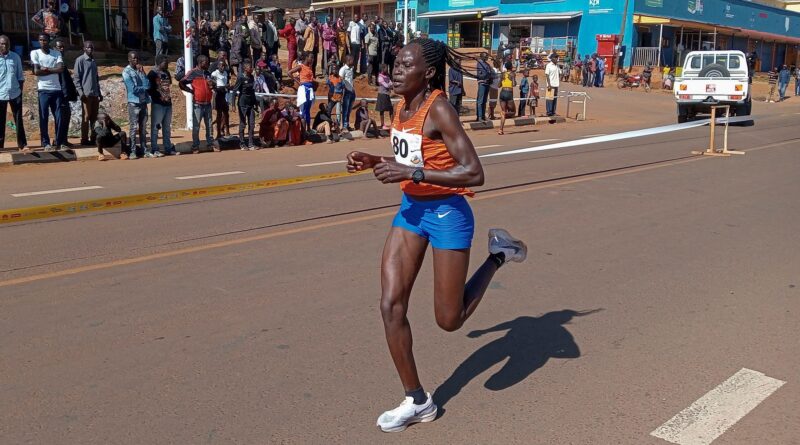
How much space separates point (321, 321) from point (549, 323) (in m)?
1.53

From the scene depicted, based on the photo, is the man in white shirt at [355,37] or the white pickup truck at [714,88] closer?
the white pickup truck at [714,88]

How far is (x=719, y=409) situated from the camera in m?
3.88

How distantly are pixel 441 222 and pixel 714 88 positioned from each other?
2270 cm

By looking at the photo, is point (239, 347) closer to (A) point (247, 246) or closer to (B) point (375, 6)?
(A) point (247, 246)

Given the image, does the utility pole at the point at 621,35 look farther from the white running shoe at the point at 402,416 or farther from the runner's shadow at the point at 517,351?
the white running shoe at the point at 402,416

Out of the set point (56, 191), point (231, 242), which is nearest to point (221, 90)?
point (56, 191)

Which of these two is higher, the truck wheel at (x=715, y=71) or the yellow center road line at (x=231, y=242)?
the truck wheel at (x=715, y=71)

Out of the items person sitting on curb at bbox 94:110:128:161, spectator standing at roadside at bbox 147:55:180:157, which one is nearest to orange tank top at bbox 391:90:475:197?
spectator standing at roadside at bbox 147:55:180:157

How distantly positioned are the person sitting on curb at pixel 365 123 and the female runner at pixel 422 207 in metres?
14.6

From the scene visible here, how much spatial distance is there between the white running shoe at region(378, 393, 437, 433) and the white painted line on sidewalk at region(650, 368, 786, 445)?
3.66 ft

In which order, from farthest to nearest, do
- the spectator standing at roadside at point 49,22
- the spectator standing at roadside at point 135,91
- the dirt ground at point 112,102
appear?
the spectator standing at roadside at point 49,22 → the dirt ground at point 112,102 → the spectator standing at roadside at point 135,91

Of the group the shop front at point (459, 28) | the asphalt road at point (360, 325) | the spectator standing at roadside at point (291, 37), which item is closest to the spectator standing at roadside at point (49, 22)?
the spectator standing at roadside at point (291, 37)

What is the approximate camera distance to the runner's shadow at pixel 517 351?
165 inches

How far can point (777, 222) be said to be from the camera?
8.59 m
